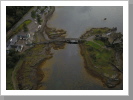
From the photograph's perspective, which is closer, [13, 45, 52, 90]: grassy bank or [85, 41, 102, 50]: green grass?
[13, 45, 52, 90]: grassy bank

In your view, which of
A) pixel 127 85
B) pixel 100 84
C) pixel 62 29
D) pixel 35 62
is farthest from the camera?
pixel 62 29

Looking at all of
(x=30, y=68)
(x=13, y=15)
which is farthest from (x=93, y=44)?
(x=13, y=15)

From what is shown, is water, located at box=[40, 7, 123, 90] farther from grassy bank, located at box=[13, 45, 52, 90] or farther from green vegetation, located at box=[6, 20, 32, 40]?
green vegetation, located at box=[6, 20, 32, 40]

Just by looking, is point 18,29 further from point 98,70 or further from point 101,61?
point 98,70

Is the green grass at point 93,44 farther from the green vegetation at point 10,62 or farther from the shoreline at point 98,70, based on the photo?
the green vegetation at point 10,62

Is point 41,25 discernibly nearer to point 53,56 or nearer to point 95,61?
point 53,56

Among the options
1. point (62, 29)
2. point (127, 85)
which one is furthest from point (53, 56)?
point (127, 85)

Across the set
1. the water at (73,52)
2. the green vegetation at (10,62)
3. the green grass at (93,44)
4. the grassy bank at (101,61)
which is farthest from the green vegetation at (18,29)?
the green grass at (93,44)

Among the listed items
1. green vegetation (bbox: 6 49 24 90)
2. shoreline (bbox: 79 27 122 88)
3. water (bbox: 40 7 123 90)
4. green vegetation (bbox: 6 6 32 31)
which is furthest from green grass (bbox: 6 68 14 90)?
shoreline (bbox: 79 27 122 88)
